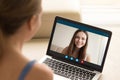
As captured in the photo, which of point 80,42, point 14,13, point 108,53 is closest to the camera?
point 14,13

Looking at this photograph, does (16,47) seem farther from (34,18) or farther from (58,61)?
(58,61)

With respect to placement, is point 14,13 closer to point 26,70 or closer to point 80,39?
point 26,70

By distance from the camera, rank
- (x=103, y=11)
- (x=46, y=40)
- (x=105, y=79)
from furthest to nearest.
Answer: (x=103, y=11), (x=46, y=40), (x=105, y=79)

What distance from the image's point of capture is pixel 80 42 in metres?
1.38

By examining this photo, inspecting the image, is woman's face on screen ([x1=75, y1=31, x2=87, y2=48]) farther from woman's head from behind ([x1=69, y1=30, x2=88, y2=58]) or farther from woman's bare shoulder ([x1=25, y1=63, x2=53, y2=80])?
woman's bare shoulder ([x1=25, y1=63, x2=53, y2=80])

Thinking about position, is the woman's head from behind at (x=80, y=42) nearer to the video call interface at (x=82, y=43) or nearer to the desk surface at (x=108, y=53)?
the video call interface at (x=82, y=43)

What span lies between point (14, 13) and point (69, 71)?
0.58m

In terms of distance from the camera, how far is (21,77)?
37.2 inches

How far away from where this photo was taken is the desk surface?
139 centimetres

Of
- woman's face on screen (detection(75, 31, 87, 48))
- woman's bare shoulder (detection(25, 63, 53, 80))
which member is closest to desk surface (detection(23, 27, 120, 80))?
woman's face on screen (detection(75, 31, 87, 48))

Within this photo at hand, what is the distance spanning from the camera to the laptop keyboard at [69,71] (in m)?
1.35

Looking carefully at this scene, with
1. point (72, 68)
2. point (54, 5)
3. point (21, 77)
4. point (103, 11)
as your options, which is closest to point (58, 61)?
point (72, 68)

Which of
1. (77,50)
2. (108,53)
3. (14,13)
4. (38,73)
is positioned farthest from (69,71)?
(14,13)

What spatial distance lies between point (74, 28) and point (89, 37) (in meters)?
0.08
